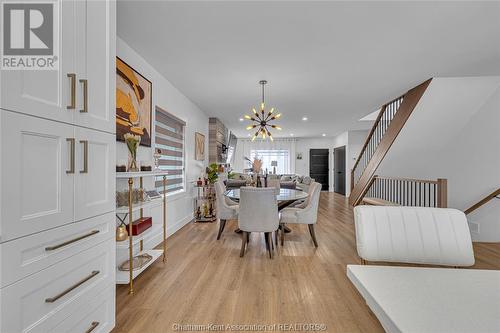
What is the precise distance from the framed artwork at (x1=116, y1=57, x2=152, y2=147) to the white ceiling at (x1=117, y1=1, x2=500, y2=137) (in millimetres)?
325

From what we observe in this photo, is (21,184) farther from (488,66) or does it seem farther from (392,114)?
(392,114)

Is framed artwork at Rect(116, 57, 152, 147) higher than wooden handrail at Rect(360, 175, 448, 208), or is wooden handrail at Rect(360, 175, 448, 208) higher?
framed artwork at Rect(116, 57, 152, 147)

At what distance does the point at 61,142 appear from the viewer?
1.15 metres

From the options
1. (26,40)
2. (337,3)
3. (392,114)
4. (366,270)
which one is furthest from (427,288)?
(392,114)

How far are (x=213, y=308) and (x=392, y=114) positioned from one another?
4.96 metres

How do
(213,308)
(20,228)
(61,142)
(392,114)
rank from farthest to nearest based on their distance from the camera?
1. (392,114)
2. (213,308)
3. (61,142)
4. (20,228)

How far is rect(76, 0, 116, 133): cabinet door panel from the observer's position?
1278mm

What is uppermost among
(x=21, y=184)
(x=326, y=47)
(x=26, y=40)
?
(x=326, y=47)

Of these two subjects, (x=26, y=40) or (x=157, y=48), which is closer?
(x=26, y=40)

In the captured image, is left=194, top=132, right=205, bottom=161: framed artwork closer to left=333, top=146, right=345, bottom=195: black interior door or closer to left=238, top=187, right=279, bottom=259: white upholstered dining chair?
left=238, top=187, right=279, bottom=259: white upholstered dining chair

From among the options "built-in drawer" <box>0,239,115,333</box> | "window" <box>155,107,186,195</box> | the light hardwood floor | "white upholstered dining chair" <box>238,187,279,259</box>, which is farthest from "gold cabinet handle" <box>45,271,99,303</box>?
"window" <box>155,107,186,195</box>

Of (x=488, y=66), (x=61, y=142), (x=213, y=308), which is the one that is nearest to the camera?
(x=61, y=142)

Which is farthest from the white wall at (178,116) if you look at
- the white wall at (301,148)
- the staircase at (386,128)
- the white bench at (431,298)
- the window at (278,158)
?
the window at (278,158)

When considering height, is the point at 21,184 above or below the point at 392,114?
below
